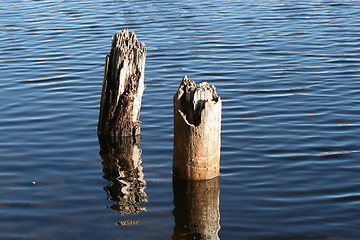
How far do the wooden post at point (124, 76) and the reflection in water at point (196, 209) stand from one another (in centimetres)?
180

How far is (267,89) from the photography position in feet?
43.2

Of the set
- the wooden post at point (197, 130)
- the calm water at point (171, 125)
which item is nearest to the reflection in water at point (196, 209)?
the calm water at point (171, 125)

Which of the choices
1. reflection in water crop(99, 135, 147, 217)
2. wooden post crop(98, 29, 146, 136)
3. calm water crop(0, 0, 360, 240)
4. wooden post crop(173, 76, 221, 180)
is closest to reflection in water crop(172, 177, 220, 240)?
calm water crop(0, 0, 360, 240)

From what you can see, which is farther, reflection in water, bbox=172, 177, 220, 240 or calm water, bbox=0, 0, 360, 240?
calm water, bbox=0, 0, 360, 240

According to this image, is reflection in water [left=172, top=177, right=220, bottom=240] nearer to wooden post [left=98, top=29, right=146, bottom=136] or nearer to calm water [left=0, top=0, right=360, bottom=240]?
calm water [left=0, top=0, right=360, bottom=240]

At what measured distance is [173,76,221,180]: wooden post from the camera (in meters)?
8.09

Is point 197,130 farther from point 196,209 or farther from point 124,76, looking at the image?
point 124,76

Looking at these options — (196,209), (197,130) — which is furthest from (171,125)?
(196,209)

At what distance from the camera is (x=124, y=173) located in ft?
30.0

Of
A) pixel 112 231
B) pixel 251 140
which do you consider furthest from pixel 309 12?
pixel 112 231

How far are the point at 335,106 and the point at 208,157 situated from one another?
4.58m

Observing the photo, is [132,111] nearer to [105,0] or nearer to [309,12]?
[309,12]

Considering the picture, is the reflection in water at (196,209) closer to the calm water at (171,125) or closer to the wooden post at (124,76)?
the calm water at (171,125)

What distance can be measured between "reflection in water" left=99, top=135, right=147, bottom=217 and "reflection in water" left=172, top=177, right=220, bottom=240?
480 millimetres
